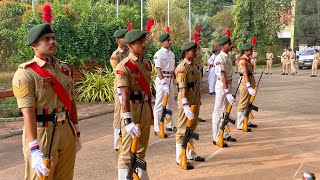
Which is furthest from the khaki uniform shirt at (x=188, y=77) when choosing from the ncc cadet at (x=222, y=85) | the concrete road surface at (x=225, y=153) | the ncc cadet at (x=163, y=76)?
the ncc cadet at (x=163, y=76)

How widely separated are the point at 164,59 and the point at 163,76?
37 cm

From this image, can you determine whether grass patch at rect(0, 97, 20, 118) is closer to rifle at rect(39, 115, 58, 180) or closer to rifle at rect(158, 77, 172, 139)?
rifle at rect(158, 77, 172, 139)

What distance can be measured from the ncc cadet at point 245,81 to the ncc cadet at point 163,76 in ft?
4.78

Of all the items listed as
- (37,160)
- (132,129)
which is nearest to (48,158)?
(37,160)

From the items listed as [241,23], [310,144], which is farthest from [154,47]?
[241,23]

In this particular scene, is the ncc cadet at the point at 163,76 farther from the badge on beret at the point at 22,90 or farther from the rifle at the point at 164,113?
the badge on beret at the point at 22,90

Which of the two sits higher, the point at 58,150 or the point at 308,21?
the point at 308,21

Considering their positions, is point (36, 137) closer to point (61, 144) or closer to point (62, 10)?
point (61, 144)

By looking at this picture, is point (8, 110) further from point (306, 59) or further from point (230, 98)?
point (306, 59)

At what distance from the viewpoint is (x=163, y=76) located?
25.6ft

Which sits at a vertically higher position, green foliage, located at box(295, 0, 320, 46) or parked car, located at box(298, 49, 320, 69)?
green foliage, located at box(295, 0, 320, 46)

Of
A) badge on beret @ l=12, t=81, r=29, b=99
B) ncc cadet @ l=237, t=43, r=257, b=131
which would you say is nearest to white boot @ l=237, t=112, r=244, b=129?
ncc cadet @ l=237, t=43, r=257, b=131

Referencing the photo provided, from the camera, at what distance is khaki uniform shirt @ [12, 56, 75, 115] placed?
2.92 metres

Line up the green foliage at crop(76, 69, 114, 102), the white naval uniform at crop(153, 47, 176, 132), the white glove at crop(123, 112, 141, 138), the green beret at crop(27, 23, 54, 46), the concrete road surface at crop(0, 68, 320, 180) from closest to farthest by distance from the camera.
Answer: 1. the green beret at crop(27, 23, 54, 46)
2. the white glove at crop(123, 112, 141, 138)
3. the concrete road surface at crop(0, 68, 320, 180)
4. the white naval uniform at crop(153, 47, 176, 132)
5. the green foliage at crop(76, 69, 114, 102)
